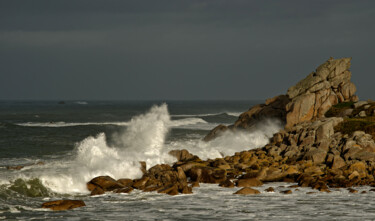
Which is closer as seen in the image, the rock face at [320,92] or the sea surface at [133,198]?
the sea surface at [133,198]

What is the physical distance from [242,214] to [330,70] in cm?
→ 2954

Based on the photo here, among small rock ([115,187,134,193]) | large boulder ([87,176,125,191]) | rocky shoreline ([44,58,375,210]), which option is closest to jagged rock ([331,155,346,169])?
rocky shoreline ([44,58,375,210])

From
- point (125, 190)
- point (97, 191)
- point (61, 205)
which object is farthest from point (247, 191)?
point (61, 205)

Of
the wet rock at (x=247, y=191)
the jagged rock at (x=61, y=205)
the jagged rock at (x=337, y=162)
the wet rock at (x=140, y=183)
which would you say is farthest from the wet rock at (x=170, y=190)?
the jagged rock at (x=337, y=162)

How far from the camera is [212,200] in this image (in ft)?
69.7

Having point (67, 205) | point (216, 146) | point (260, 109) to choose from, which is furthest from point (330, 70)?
point (67, 205)

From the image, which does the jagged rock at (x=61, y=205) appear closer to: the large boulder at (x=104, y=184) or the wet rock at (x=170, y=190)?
the large boulder at (x=104, y=184)

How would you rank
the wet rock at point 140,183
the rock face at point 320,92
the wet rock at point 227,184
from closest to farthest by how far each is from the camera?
the wet rock at point 140,183 < the wet rock at point 227,184 < the rock face at point 320,92

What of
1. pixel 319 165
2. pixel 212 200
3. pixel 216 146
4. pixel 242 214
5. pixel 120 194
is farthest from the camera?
pixel 216 146

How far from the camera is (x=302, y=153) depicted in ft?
104

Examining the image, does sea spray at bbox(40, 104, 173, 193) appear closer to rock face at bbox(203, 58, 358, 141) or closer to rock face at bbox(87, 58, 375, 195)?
rock face at bbox(87, 58, 375, 195)

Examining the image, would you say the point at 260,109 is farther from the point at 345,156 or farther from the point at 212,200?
the point at 212,200

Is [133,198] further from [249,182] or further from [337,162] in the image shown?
[337,162]

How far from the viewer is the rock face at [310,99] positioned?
39688mm
